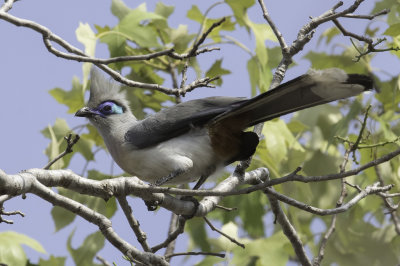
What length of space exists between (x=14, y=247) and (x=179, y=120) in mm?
1193

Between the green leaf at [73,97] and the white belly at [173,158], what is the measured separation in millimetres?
1052

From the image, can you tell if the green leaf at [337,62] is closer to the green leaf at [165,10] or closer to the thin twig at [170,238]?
the green leaf at [165,10]

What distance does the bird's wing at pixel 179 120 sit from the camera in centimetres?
367

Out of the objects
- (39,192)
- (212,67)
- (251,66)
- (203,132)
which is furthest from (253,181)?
(39,192)

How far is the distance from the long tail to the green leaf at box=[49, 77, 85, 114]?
5.20ft

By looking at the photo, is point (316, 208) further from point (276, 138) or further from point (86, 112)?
point (86, 112)

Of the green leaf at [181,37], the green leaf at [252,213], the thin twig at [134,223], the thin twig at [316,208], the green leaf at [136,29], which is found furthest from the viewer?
the green leaf at [181,37]

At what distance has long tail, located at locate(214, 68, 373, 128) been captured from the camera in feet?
10.0

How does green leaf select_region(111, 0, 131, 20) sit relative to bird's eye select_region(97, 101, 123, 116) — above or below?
above

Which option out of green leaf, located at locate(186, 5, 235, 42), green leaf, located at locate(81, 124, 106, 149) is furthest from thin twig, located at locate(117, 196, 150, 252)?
green leaf, located at locate(186, 5, 235, 42)

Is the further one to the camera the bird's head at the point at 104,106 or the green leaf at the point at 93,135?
the green leaf at the point at 93,135

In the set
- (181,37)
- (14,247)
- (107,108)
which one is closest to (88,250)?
(14,247)

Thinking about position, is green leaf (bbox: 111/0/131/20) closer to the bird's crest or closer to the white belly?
the bird's crest

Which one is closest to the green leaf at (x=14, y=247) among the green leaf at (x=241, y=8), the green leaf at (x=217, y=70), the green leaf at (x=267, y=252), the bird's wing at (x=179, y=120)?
the bird's wing at (x=179, y=120)
